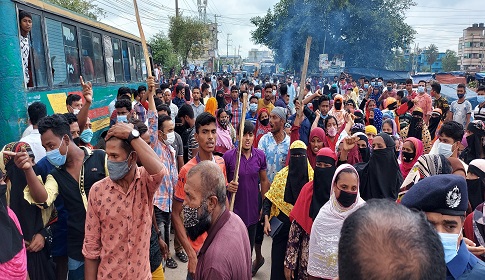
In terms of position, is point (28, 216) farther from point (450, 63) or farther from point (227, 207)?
point (450, 63)

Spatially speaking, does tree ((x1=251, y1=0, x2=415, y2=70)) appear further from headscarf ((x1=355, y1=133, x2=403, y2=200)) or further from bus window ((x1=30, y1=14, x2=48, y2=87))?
headscarf ((x1=355, y1=133, x2=403, y2=200))

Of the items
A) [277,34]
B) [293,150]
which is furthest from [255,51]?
[293,150]

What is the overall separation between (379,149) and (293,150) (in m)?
0.82

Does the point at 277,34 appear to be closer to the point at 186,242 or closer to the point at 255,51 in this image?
the point at 186,242

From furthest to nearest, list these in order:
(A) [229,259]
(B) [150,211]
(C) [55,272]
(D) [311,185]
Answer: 1. (D) [311,185]
2. (C) [55,272]
3. (B) [150,211]
4. (A) [229,259]

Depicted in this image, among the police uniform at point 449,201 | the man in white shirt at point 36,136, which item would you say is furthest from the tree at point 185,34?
the police uniform at point 449,201

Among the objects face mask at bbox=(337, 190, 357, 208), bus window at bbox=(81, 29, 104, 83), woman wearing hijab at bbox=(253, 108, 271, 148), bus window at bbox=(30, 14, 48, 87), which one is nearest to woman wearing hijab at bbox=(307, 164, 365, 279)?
A: face mask at bbox=(337, 190, 357, 208)

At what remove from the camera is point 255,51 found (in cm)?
15188

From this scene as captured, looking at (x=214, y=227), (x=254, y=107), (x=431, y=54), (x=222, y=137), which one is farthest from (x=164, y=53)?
(x=431, y=54)

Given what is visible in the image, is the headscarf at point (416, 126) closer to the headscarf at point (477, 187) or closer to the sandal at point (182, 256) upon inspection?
the headscarf at point (477, 187)

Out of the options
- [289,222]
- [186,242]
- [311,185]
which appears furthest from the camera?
[289,222]

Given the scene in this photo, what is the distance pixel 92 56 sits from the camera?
28.0 ft

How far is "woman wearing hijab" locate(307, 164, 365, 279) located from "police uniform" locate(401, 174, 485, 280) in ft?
3.27

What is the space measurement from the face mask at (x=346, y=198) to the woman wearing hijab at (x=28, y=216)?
2.14 meters
